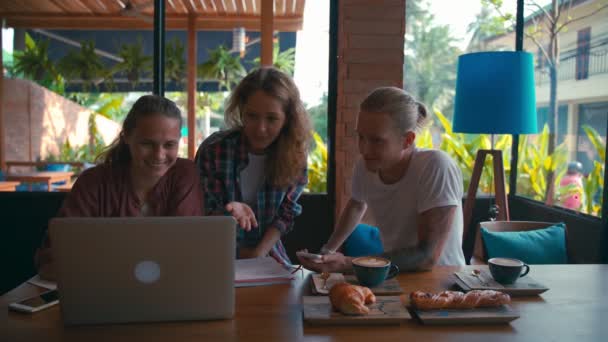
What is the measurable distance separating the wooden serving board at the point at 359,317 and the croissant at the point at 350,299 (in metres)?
0.01

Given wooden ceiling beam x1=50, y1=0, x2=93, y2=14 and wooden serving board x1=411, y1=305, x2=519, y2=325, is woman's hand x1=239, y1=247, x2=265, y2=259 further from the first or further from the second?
wooden ceiling beam x1=50, y1=0, x2=93, y2=14

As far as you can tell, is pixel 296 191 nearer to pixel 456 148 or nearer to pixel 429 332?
pixel 429 332

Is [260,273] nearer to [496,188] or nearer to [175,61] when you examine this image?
[496,188]

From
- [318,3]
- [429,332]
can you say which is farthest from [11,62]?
[429,332]

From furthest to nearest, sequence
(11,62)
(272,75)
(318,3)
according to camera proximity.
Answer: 1. (11,62)
2. (318,3)
3. (272,75)

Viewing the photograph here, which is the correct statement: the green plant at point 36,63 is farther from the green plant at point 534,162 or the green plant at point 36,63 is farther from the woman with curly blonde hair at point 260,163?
the woman with curly blonde hair at point 260,163

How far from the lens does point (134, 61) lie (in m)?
5.17

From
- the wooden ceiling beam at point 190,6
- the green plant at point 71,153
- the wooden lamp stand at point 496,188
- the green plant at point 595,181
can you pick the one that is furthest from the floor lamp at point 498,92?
the green plant at point 71,153

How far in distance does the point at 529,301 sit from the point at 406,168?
28.4 inches

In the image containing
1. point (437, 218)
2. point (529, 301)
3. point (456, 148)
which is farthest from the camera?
point (456, 148)

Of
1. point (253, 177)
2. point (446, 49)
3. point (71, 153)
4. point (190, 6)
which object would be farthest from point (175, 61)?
point (253, 177)

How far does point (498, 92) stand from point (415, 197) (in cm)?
118

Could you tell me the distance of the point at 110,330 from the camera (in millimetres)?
1017

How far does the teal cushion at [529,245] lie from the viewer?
2.36 m
